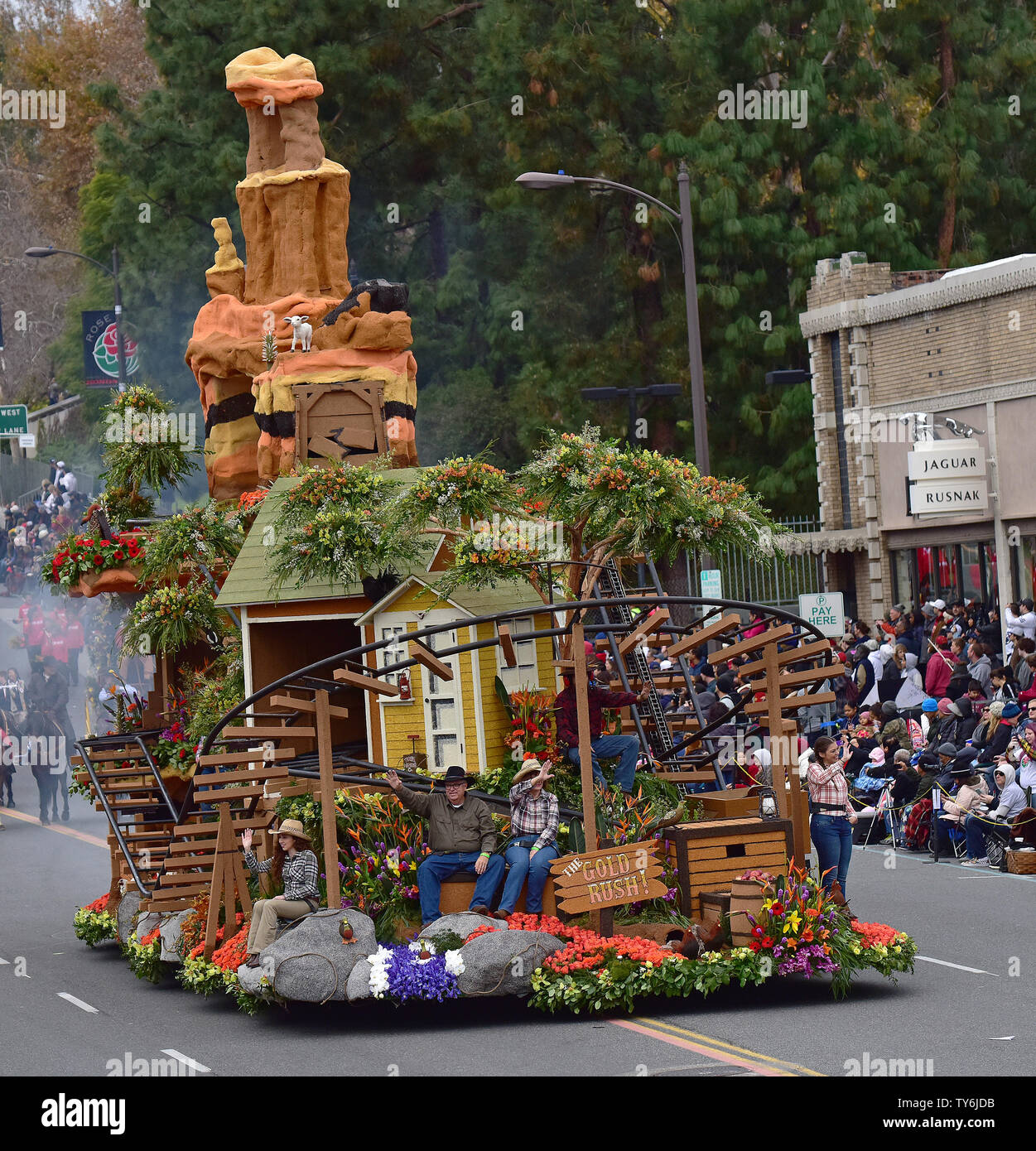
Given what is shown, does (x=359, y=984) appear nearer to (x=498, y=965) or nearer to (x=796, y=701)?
(x=498, y=965)

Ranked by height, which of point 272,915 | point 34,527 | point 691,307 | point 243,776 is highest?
point 691,307

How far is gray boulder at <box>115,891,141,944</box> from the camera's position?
17.9 meters

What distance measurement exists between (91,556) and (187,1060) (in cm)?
762

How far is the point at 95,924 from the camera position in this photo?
740 inches

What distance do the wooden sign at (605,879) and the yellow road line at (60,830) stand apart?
1304 cm

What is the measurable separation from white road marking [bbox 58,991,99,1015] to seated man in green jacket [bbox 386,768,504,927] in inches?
112

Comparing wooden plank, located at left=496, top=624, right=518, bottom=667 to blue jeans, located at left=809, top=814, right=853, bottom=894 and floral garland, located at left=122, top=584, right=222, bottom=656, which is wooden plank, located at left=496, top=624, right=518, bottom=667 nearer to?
blue jeans, located at left=809, top=814, right=853, bottom=894

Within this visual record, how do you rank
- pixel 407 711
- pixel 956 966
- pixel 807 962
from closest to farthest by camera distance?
1. pixel 807 962
2. pixel 956 966
3. pixel 407 711

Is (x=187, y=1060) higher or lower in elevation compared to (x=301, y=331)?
lower

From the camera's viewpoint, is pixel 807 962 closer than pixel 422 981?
No

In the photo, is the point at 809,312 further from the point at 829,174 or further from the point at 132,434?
the point at 132,434

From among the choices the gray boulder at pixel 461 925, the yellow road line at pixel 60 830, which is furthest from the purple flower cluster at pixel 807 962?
the yellow road line at pixel 60 830

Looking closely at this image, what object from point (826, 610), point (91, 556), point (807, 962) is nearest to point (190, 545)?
point (91, 556)

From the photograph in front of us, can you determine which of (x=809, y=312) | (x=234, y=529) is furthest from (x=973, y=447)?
(x=234, y=529)
